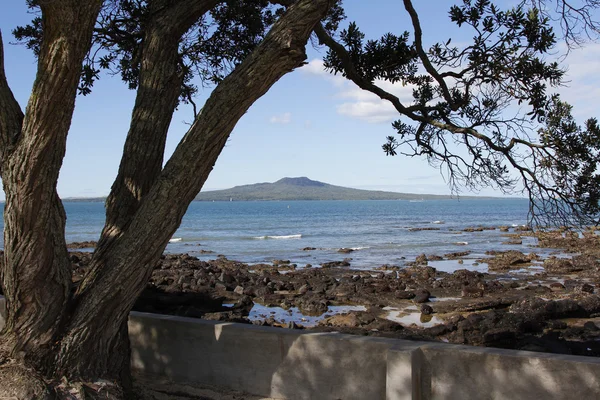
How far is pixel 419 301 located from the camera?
45.2 ft

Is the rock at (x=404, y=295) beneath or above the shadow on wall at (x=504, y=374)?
beneath

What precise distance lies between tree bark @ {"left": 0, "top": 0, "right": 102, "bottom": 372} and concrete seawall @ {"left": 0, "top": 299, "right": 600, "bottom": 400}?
1370 mm

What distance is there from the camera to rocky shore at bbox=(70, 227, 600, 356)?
9328 mm

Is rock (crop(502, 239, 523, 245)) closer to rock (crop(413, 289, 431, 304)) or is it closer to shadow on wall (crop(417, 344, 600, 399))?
rock (crop(413, 289, 431, 304))

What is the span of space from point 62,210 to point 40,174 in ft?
1.63

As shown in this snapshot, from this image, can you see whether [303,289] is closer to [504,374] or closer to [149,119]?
[149,119]

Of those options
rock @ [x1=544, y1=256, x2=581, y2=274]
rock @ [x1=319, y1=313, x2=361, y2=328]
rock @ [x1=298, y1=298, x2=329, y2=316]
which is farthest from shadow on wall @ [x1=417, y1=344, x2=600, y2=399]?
rock @ [x1=544, y1=256, x2=581, y2=274]

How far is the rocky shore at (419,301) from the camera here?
30.6 ft

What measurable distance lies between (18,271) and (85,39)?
1.80 meters

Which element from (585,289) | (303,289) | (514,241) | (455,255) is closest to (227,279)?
(303,289)

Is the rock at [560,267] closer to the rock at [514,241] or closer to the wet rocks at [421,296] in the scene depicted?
the wet rocks at [421,296]

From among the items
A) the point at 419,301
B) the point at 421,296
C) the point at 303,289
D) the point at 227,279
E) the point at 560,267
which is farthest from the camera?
the point at 560,267

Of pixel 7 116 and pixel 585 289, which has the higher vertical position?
pixel 7 116

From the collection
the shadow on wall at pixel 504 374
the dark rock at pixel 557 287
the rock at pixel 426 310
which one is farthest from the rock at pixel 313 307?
the shadow on wall at pixel 504 374
